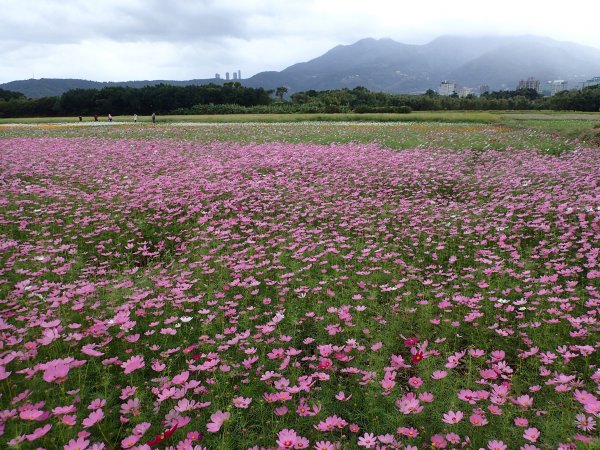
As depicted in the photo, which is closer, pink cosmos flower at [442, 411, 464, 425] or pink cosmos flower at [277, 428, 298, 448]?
pink cosmos flower at [277, 428, 298, 448]

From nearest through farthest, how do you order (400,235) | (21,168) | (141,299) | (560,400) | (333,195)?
(560,400)
(141,299)
(400,235)
(333,195)
(21,168)

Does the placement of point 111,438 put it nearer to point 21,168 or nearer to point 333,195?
point 333,195

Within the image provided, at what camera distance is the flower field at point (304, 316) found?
95.3 inches

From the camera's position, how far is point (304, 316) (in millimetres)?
Answer: 3812

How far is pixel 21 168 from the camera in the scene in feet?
33.6

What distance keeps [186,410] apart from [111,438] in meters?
0.50

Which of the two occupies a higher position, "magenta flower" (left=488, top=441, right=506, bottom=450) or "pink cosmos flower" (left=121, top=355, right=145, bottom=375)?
"pink cosmos flower" (left=121, top=355, right=145, bottom=375)

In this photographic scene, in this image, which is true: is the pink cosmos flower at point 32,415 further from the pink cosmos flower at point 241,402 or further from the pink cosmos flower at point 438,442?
the pink cosmos flower at point 438,442

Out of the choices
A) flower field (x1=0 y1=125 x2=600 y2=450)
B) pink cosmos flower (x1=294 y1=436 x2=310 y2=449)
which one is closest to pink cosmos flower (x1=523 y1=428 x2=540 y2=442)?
flower field (x1=0 y1=125 x2=600 y2=450)

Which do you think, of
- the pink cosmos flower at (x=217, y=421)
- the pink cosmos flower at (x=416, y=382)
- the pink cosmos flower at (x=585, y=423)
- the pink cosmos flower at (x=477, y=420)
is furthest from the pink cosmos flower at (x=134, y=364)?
the pink cosmos flower at (x=585, y=423)

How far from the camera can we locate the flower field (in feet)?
7.94

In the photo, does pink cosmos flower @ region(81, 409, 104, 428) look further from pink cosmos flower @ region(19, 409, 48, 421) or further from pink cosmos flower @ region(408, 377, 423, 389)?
pink cosmos flower @ region(408, 377, 423, 389)

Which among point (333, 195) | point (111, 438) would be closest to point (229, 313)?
point (111, 438)

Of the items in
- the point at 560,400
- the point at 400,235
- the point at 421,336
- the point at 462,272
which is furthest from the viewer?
the point at 400,235
